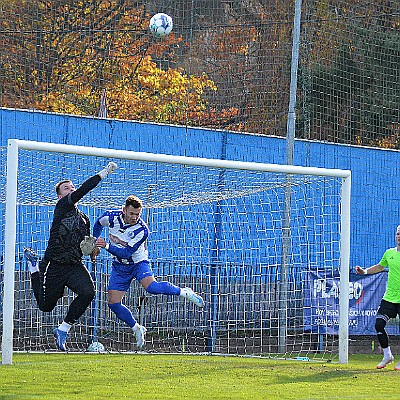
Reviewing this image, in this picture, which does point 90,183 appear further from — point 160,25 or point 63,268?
point 160,25

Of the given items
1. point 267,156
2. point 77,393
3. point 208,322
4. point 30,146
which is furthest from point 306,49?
point 77,393

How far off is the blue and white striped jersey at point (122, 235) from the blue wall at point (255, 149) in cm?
500

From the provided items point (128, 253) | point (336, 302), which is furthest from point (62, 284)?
point (336, 302)

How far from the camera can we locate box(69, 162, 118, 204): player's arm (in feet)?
38.9

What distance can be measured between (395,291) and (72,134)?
6.93 metres

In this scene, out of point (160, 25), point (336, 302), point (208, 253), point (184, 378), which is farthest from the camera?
point (160, 25)

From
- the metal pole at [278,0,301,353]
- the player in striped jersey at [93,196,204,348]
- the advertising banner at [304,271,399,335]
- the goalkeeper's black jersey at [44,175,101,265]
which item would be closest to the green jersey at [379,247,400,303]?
the advertising banner at [304,271,399,335]

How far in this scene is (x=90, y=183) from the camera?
11.8 m

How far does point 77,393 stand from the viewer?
8.94 m

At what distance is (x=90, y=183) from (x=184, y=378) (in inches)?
103

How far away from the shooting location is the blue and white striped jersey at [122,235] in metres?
12.9

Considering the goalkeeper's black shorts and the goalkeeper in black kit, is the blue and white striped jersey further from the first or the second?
the goalkeeper's black shorts

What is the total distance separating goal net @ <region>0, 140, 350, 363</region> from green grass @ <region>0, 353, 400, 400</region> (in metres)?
1.98

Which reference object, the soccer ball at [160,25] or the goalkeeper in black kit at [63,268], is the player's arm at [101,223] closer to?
the goalkeeper in black kit at [63,268]
